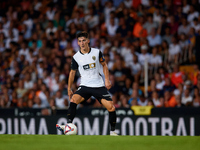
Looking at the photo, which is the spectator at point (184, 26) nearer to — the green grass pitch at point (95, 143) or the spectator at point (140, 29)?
the spectator at point (140, 29)

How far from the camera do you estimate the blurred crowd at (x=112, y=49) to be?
38.1 ft

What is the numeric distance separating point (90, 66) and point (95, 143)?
2.08 meters

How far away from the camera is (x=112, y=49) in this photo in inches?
510

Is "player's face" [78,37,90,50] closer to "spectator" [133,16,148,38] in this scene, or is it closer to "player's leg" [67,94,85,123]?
A: "player's leg" [67,94,85,123]

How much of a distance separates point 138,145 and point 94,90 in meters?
2.13

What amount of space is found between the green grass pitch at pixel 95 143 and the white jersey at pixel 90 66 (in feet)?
4.90

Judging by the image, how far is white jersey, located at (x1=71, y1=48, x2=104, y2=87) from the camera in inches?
279

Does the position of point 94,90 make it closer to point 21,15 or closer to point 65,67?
point 65,67

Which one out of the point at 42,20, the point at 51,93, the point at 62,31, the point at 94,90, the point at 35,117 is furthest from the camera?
the point at 42,20

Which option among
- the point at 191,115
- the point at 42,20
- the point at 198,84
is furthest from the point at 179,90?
the point at 42,20

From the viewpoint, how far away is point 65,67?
12836 millimetres

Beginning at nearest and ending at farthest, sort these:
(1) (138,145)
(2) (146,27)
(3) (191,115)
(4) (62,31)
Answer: (1) (138,145) < (3) (191,115) < (2) (146,27) < (4) (62,31)

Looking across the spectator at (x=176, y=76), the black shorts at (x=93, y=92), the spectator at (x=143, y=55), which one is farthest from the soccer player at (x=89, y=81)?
the spectator at (x=143, y=55)

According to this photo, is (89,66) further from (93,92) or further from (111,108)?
(111,108)
